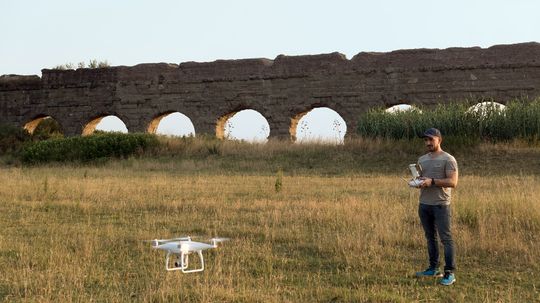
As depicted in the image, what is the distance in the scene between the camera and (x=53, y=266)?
Answer: 6.54 m

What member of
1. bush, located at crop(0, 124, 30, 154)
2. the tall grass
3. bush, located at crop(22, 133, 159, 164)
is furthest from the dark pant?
bush, located at crop(0, 124, 30, 154)

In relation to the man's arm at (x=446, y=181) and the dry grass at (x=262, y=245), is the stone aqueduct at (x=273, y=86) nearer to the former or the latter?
the dry grass at (x=262, y=245)

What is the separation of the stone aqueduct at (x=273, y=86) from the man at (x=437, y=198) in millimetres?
18871

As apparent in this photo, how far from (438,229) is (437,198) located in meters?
0.29

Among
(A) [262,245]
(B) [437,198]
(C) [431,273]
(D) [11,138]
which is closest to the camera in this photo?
(B) [437,198]

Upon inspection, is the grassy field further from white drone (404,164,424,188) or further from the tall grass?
the tall grass

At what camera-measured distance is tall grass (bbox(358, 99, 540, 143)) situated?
20.3 metres

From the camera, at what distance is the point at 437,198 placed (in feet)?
19.9

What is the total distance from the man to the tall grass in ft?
47.3

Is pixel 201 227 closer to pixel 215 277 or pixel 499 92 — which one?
pixel 215 277

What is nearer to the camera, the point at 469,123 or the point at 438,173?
the point at 438,173

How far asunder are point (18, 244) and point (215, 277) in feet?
9.53

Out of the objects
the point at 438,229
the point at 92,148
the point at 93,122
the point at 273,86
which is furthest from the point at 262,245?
the point at 93,122

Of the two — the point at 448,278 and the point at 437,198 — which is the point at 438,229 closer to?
the point at 437,198
